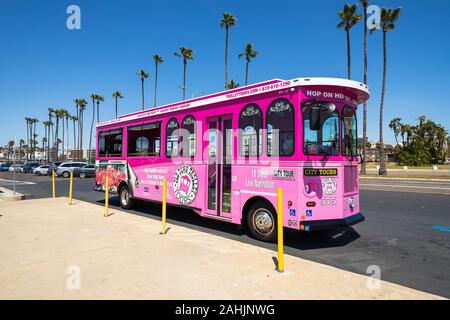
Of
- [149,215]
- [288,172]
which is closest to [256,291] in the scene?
[288,172]

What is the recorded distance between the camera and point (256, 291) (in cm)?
403

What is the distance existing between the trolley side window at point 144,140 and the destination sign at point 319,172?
5137 mm

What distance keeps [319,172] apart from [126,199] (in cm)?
780

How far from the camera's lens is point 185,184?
8430mm

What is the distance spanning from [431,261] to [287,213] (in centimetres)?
270

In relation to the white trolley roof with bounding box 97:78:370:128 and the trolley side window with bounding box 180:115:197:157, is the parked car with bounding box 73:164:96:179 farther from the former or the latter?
the trolley side window with bounding box 180:115:197:157

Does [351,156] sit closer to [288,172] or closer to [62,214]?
[288,172]

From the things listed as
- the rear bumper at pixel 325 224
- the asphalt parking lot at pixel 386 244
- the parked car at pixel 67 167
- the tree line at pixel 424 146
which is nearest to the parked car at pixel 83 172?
the parked car at pixel 67 167

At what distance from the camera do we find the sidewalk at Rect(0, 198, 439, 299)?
396 centimetres

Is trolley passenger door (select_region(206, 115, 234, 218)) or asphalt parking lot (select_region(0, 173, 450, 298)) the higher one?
trolley passenger door (select_region(206, 115, 234, 218))

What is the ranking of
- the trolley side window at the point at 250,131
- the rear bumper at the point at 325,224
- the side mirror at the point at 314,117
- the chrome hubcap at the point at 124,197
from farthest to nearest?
the chrome hubcap at the point at 124,197 < the trolley side window at the point at 250,131 < the rear bumper at the point at 325,224 < the side mirror at the point at 314,117

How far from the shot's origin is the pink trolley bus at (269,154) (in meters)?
5.89

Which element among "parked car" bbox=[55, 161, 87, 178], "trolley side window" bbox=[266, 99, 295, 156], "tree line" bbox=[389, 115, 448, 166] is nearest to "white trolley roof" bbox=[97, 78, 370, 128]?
"trolley side window" bbox=[266, 99, 295, 156]

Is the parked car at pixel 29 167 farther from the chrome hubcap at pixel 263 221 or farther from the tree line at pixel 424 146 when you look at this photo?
the tree line at pixel 424 146
